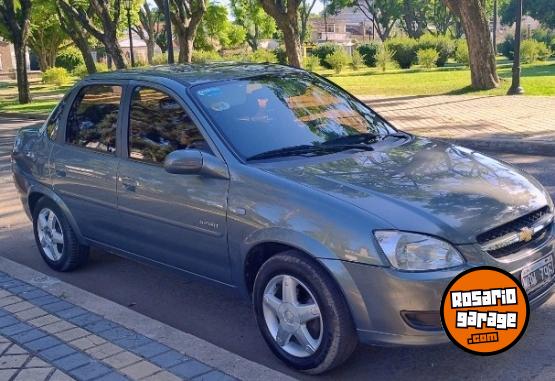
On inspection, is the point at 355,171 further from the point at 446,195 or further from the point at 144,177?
the point at 144,177

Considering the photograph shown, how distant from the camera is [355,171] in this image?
3918 mm

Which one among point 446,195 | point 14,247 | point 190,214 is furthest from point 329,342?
point 14,247

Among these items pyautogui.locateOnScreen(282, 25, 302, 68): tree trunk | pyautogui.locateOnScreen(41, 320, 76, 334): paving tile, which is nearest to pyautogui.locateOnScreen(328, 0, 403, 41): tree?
pyautogui.locateOnScreen(282, 25, 302, 68): tree trunk

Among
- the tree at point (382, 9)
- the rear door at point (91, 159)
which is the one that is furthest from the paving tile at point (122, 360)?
the tree at point (382, 9)

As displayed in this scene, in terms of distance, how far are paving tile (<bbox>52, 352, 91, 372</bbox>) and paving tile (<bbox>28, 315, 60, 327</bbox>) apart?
25.0 inches

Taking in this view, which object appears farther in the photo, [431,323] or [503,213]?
[503,213]

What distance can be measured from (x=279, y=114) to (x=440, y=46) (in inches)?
1456

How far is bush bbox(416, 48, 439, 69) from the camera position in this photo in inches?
1415

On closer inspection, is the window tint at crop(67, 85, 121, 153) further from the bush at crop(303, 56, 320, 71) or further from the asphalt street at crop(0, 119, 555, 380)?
the bush at crop(303, 56, 320, 71)

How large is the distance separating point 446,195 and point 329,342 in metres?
1.00

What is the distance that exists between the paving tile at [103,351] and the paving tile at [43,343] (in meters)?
0.27

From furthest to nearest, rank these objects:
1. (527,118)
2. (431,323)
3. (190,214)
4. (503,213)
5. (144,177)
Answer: (527,118), (144,177), (190,214), (503,213), (431,323)

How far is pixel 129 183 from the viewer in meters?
4.73

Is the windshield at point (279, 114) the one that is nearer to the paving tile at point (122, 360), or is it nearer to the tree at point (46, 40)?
the paving tile at point (122, 360)
